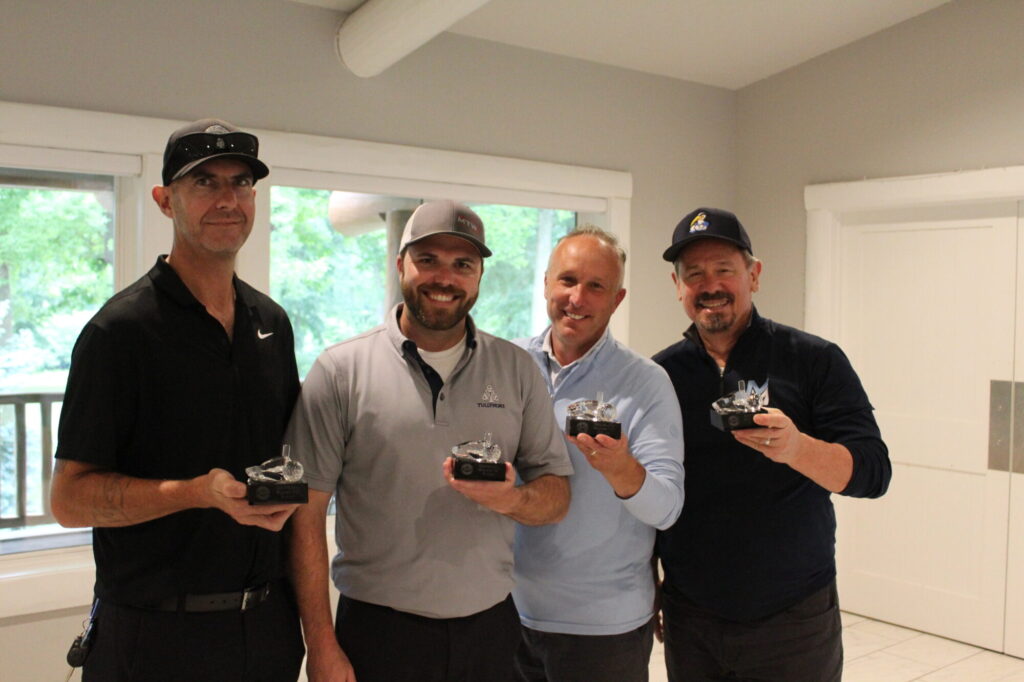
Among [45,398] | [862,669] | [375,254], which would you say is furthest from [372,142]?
[862,669]

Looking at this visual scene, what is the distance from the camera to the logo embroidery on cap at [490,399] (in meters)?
1.80

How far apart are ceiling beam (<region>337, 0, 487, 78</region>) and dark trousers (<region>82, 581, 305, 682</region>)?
2.34 m

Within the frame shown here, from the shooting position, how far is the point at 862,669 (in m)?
3.96

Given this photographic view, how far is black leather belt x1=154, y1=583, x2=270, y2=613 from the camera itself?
64.2 inches

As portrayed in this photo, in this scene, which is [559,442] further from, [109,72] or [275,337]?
[109,72]

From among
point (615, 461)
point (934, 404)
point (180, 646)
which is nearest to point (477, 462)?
point (615, 461)

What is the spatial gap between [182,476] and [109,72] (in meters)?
2.27

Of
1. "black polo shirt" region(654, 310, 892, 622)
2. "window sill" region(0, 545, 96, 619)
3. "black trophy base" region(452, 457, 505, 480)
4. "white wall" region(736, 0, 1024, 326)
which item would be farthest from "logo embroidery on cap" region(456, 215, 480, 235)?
"white wall" region(736, 0, 1024, 326)

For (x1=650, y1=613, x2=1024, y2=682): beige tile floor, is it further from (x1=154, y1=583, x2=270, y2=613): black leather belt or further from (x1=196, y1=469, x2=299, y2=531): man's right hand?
(x1=196, y1=469, x2=299, y2=531): man's right hand

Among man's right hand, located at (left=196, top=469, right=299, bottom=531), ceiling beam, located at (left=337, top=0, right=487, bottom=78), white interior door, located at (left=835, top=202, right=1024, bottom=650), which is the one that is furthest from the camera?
white interior door, located at (left=835, top=202, right=1024, bottom=650)

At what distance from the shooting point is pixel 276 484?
1.51 m

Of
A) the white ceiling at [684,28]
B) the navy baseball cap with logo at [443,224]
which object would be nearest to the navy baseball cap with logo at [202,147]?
the navy baseball cap with logo at [443,224]

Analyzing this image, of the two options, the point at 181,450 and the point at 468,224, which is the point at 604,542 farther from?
the point at 181,450

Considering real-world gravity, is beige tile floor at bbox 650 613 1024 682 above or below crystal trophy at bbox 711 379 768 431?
below
